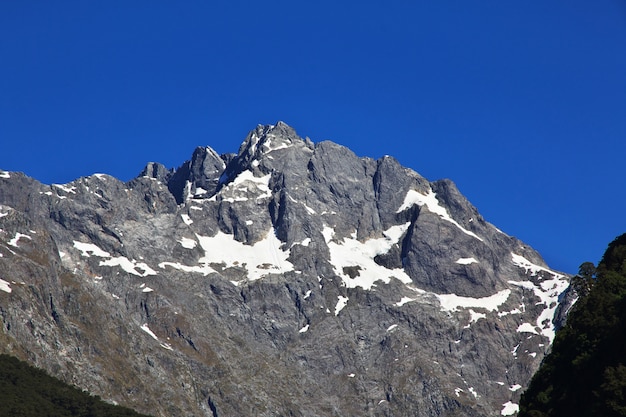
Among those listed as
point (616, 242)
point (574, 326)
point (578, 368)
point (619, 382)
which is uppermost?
point (616, 242)

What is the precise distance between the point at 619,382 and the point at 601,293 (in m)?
32.8

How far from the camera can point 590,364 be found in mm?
110438

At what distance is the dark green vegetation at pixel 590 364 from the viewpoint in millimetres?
97062

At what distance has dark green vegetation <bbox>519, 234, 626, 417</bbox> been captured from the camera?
97.1 meters

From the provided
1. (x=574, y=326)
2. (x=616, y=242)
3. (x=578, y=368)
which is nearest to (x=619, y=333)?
(x=578, y=368)

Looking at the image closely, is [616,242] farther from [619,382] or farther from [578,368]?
[619,382]

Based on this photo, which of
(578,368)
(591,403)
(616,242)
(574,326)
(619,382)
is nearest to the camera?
(619,382)

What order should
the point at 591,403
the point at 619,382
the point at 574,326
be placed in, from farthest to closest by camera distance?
1. the point at 574,326
2. the point at 591,403
3. the point at 619,382

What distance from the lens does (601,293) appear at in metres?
126

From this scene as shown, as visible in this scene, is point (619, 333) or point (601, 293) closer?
point (619, 333)

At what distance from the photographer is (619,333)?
10719 cm

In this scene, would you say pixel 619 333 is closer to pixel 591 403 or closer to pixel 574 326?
pixel 591 403

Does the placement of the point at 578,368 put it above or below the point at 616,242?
below

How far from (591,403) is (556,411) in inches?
424
